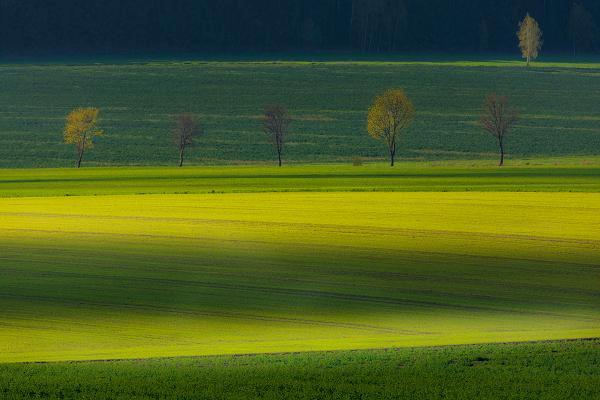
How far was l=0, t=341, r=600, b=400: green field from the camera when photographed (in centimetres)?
1736

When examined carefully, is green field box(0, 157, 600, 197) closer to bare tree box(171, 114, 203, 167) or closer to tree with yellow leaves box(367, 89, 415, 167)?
tree with yellow leaves box(367, 89, 415, 167)

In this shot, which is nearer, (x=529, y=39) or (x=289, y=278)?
(x=289, y=278)

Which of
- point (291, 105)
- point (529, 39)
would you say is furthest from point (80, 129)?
point (529, 39)

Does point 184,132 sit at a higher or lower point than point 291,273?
lower

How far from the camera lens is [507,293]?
87.8 ft

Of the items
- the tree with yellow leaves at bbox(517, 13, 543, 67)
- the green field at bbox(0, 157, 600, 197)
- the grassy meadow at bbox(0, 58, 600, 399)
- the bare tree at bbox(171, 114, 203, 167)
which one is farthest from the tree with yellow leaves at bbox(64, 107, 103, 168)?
the tree with yellow leaves at bbox(517, 13, 543, 67)

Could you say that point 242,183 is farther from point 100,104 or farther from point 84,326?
point 100,104

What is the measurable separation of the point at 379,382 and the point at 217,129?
9803cm

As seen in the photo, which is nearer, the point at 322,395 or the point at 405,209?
the point at 322,395

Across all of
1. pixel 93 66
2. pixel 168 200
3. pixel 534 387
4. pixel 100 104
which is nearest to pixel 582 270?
pixel 534 387

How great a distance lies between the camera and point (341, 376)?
18484 millimetres

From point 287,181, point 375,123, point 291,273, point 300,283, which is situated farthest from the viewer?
point 375,123

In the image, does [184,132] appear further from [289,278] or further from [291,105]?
[289,278]

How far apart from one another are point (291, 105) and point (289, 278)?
101077mm
